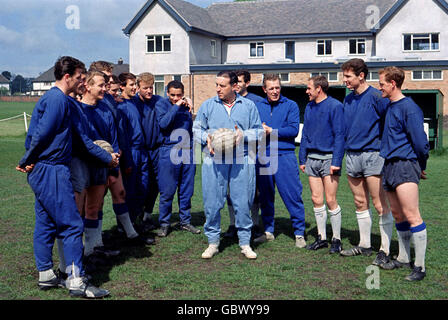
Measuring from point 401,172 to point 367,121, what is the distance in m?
0.95

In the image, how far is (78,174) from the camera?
5.31 meters

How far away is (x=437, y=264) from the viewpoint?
228 inches

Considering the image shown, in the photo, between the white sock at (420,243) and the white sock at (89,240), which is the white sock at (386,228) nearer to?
the white sock at (420,243)

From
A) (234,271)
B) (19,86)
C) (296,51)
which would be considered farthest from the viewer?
(19,86)

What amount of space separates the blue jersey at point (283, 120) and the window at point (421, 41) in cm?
3436

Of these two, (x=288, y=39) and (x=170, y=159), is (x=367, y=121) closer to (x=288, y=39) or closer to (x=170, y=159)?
(x=170, y=159)

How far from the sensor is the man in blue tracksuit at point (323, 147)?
6.24 metres

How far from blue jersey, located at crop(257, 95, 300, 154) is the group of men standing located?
0.06ft

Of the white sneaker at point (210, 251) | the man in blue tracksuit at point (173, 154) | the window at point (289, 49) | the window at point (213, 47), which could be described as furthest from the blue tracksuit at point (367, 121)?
the window at point (213, 47)

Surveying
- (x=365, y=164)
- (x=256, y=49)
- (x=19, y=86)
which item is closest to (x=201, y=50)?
(x=256, y=49)

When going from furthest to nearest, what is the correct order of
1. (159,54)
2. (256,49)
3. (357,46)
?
(256,49), (159,54), (357,46)

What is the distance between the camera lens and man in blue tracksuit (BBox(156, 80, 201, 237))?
24.3ft
